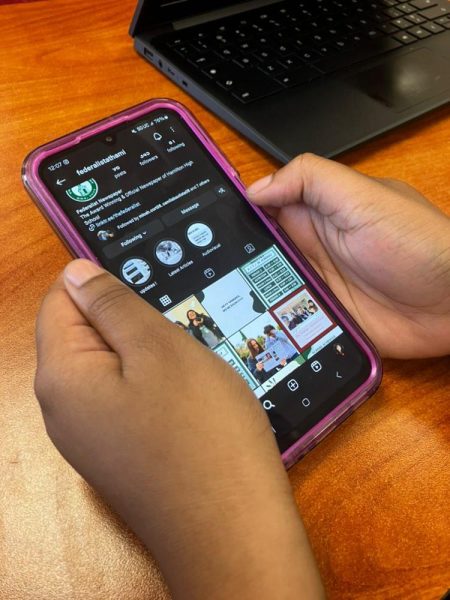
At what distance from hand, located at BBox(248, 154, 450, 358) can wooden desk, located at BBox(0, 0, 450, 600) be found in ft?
0.09

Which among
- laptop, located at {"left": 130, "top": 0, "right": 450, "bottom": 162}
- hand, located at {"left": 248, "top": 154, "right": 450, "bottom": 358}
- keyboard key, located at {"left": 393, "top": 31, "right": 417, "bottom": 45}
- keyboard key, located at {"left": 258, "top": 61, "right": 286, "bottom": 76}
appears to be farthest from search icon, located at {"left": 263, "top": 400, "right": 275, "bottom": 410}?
keyboard key, located at {"left": 393, "top": 31, "right": 417, "bottom": 45}

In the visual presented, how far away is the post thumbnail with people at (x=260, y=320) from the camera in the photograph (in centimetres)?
39

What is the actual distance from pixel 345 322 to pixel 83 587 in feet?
0.82

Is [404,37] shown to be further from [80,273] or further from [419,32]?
[80,273]

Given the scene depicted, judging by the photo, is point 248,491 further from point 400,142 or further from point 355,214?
point 400,142

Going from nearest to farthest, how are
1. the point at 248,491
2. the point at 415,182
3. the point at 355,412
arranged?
the point at 248,491 → the point at 355,412 → the point at 415,182

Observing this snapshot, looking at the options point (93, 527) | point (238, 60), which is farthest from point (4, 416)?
point (238, 60)

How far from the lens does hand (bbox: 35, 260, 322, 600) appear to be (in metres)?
0.28

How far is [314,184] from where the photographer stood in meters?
0.44

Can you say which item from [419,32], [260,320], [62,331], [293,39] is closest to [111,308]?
[62,331]

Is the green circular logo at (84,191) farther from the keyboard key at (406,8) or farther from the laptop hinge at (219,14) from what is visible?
the keyboard key at (406,8)

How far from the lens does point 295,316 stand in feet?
1.36

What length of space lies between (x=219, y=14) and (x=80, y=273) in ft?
1.31

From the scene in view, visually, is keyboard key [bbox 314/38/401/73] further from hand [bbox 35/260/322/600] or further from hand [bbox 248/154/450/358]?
hand [bbox 35/260/322/600]
